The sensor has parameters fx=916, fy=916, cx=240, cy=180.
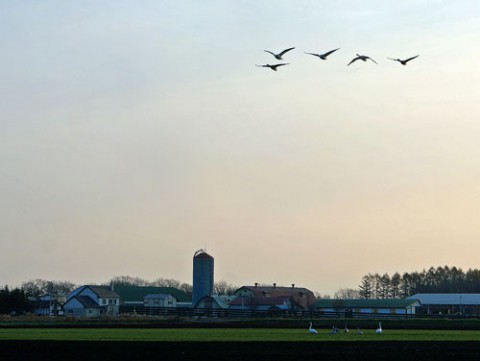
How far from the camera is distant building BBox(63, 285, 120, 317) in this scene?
514 feet

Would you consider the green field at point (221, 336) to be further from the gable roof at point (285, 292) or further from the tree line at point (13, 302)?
the gable roof at point (285, 292)

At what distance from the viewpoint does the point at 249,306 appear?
165 metres

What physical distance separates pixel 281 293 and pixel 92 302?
37466 mm

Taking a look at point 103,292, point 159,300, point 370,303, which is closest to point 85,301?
point 103,292

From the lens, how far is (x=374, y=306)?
160 meters

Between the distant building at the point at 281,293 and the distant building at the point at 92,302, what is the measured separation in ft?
80.3

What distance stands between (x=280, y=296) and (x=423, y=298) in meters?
27.3

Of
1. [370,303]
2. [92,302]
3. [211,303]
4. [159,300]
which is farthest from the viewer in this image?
[159,300]

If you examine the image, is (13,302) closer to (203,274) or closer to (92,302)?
(92,302)
